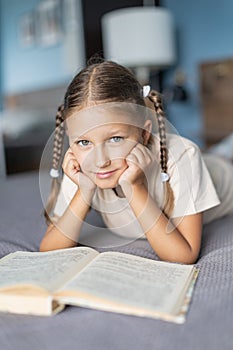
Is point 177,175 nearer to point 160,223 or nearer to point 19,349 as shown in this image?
point 160,223

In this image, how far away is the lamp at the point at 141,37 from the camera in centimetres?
244

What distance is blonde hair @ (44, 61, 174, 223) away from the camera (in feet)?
2.73

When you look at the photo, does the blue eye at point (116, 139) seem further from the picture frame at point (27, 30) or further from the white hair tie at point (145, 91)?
the picture frame at point (27, 30)

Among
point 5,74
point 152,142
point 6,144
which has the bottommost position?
point 6,144

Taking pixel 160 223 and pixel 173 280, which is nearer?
pixel 173 280

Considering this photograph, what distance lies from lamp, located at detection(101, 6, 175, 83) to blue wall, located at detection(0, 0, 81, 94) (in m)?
0.86

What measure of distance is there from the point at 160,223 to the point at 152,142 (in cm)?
18

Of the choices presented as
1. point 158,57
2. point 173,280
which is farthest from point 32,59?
point 173,280

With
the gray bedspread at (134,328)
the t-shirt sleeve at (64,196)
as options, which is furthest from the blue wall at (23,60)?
the gray bedspread at (134,328)

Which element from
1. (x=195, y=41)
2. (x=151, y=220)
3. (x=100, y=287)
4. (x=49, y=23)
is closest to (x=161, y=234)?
(x=151, y=220)

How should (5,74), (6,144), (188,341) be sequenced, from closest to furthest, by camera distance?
(188,341) < (6,144) < (5,74)

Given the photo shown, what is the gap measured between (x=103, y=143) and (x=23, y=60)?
324 centimetres

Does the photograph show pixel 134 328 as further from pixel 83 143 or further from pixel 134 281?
pixel 83 143

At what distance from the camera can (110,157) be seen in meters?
0.79
